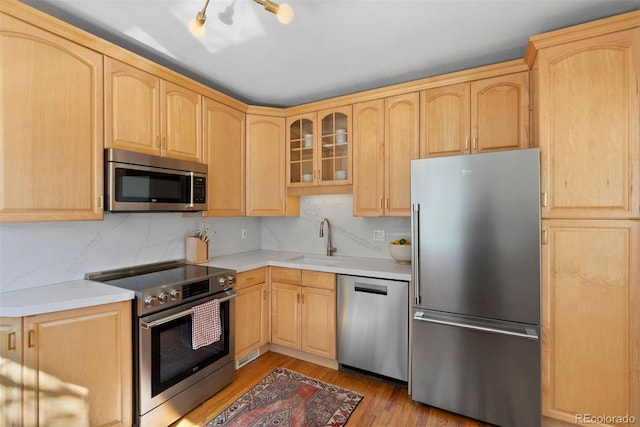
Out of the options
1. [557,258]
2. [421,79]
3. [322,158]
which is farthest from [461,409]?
[421,79]

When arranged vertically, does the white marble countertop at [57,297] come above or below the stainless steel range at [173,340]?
above

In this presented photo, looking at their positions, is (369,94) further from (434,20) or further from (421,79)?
(434,20)

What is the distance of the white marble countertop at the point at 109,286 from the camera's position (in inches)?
56.7

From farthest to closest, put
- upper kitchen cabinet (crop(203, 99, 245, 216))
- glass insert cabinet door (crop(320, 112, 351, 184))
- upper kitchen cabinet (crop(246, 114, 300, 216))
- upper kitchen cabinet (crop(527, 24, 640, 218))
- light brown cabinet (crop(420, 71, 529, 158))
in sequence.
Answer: upper kitchen cabinet (crop(246, 114, 300, 216)), glass insert cabinet door (crop(320, 112, 351, 184)), upper kitchen cabinet (crop(203, 99, 245, 216)), light brown cabinet (crop(420, 71, 529, 158)), upper kitchen cabinet (crop(527, 24, 640, 218))

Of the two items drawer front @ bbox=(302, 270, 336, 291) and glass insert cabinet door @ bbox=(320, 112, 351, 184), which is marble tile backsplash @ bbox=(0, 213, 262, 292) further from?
glass insert cabinet door @ bbox=(320, 112, 351, 184)

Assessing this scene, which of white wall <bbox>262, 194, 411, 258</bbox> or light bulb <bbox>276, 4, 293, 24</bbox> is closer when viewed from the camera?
light bulb <bbox>276, 4, 293, 24</bbox>

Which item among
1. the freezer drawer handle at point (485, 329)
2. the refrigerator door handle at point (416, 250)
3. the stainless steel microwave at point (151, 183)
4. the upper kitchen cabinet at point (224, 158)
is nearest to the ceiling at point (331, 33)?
the upper kitchen cabinet at point (224, 158)

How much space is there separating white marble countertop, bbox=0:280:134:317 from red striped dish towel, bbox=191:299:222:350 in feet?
1.50

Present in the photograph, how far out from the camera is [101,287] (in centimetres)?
179

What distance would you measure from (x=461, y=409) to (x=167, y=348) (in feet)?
6.39

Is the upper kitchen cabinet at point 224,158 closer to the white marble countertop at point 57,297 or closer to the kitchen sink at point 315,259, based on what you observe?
the kitchen sink at point 315,259

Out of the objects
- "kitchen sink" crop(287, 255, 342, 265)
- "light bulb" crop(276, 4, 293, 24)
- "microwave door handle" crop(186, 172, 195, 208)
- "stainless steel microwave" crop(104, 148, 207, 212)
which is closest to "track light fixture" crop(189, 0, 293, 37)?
"light bulb" crop(276, 4, 293, 24)

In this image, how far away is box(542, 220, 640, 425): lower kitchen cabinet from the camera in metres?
1.63

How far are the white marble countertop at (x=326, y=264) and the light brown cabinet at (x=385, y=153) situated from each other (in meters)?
0.46
